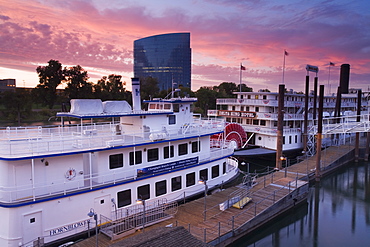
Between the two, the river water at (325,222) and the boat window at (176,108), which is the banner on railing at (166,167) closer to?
the boat window at (176,108)

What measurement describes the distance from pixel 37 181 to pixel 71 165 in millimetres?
1727

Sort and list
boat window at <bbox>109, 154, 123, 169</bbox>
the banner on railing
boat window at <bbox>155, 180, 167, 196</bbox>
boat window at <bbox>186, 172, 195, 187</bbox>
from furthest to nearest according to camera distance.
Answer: boat window at <bbox>186, 172, 195, 187</bbox> < boat window at <bbox>155, 180, 167, 196</bbox> < the banner on railing < boat window at <bbox>109, 154, 123, 169</bbox>

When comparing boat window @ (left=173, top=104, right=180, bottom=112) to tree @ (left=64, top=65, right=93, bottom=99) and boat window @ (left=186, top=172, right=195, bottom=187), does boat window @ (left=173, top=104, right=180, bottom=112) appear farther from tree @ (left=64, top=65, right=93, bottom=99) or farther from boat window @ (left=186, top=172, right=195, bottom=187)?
tree @ (left=64, top=65, right=93, bottom=99)

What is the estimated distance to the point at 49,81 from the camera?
46875 mm

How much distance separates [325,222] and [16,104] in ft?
155

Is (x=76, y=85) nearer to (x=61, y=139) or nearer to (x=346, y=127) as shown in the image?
(x=61, y=139)

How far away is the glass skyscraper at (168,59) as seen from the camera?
435ft

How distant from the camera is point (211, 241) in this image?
44.8 feet

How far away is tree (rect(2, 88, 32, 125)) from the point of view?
45750 millimetres

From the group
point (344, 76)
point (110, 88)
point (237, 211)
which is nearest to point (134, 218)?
point (237, 211)

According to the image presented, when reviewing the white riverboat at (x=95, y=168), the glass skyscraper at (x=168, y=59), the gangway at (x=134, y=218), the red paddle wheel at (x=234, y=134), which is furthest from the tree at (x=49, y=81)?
the glass skyscraper at (x=168, y=59)

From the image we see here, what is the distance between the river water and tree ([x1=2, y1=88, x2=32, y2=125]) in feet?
140

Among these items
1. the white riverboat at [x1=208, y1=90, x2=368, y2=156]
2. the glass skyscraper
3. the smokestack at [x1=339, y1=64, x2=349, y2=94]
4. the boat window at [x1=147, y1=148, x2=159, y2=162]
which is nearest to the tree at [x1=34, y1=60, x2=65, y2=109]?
the white riverboat at [x1=208, y1=90, x2=368, y2=156]

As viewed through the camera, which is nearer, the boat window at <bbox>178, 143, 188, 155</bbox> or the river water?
the river water
